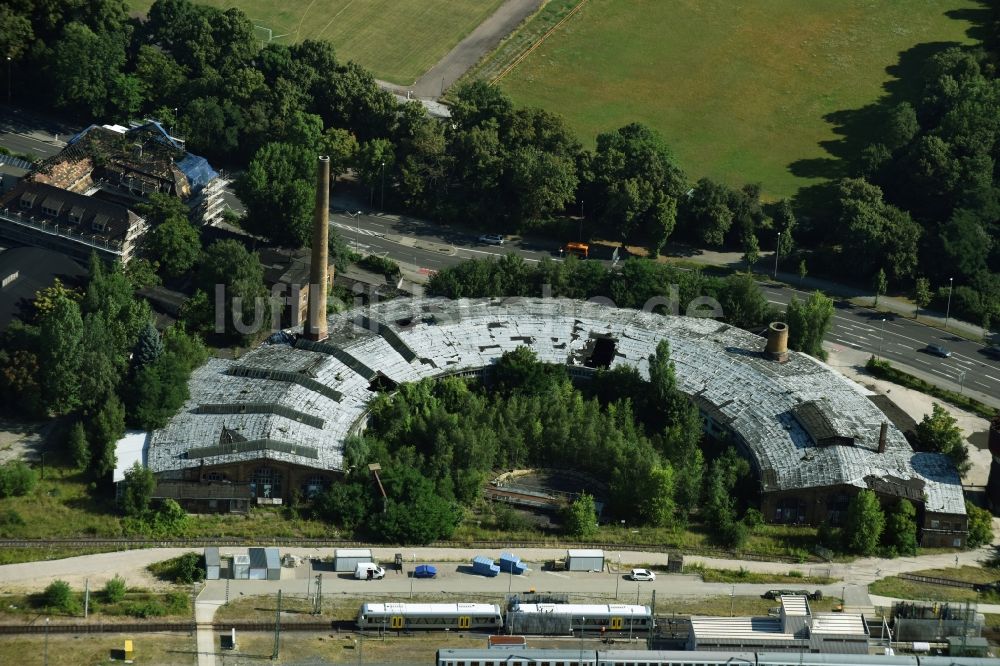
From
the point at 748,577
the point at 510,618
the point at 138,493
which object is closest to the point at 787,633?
the point at 748,577

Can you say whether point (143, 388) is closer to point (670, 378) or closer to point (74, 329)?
point (74, 329)

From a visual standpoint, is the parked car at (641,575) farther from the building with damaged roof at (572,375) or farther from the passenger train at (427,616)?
the building with damaged roof at (572,375)

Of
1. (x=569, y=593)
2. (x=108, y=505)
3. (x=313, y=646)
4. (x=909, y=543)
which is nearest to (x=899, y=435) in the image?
(x=909, y=543)

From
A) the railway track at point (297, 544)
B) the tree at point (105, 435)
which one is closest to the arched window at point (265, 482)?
the railway track at point (297, 544)

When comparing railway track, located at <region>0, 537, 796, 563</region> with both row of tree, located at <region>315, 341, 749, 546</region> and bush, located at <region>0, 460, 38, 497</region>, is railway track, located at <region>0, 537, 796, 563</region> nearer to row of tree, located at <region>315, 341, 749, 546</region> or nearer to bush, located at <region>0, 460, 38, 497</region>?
row of tree, located at <region>315, 341, 749, 546</region>

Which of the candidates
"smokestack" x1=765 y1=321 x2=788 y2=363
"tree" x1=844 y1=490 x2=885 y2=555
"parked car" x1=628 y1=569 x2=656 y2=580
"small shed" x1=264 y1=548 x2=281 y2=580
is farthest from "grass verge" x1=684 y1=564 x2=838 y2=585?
"small shed" x1=264 y1=548 x2=281 y2=580
